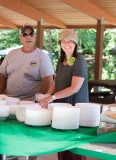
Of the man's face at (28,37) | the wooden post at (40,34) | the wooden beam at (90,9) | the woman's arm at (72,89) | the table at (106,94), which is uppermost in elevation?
the wooden beam at (90,9)

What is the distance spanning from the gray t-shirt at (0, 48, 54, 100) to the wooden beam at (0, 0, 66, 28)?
618 centimetres

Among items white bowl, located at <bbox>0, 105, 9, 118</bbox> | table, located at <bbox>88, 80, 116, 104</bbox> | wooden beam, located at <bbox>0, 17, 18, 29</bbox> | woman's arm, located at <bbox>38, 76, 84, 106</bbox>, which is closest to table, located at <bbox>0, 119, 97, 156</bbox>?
white bowl, located at <bbox>0, 105, 9, 118</bbox>

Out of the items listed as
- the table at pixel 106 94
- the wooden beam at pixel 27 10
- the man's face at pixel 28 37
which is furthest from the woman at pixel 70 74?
the wooden beam at pixel 27 10

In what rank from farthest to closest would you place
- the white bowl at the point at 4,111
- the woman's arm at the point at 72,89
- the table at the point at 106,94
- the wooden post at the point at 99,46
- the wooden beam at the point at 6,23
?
the wooden beam at the point at 6,23
the wooden post at the point at 99,46
the table at the point at 106,94
the woman's arm at the point at 72,89
the white bowl at the point at 4,111

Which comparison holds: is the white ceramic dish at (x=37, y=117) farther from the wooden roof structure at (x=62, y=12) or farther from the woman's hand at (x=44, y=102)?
the wooden roof structure at (x=62, y=12)

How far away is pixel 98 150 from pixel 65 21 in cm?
1098

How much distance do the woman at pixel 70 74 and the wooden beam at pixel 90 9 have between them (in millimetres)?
6144

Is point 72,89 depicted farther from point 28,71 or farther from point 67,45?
point 28,71

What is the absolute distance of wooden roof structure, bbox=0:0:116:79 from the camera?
9.98m

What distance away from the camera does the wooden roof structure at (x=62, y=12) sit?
9.92 meters

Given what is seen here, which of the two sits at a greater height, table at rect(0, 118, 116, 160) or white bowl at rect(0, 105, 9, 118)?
white bowl at rect(0, 105, 9, 118)

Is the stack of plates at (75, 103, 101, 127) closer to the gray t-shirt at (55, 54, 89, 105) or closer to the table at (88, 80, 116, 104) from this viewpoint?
the gray t-shirt at (55, 54, 89, 105)

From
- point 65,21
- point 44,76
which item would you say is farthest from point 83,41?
point 44,76

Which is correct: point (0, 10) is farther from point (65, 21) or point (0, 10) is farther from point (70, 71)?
point (70, 71)
